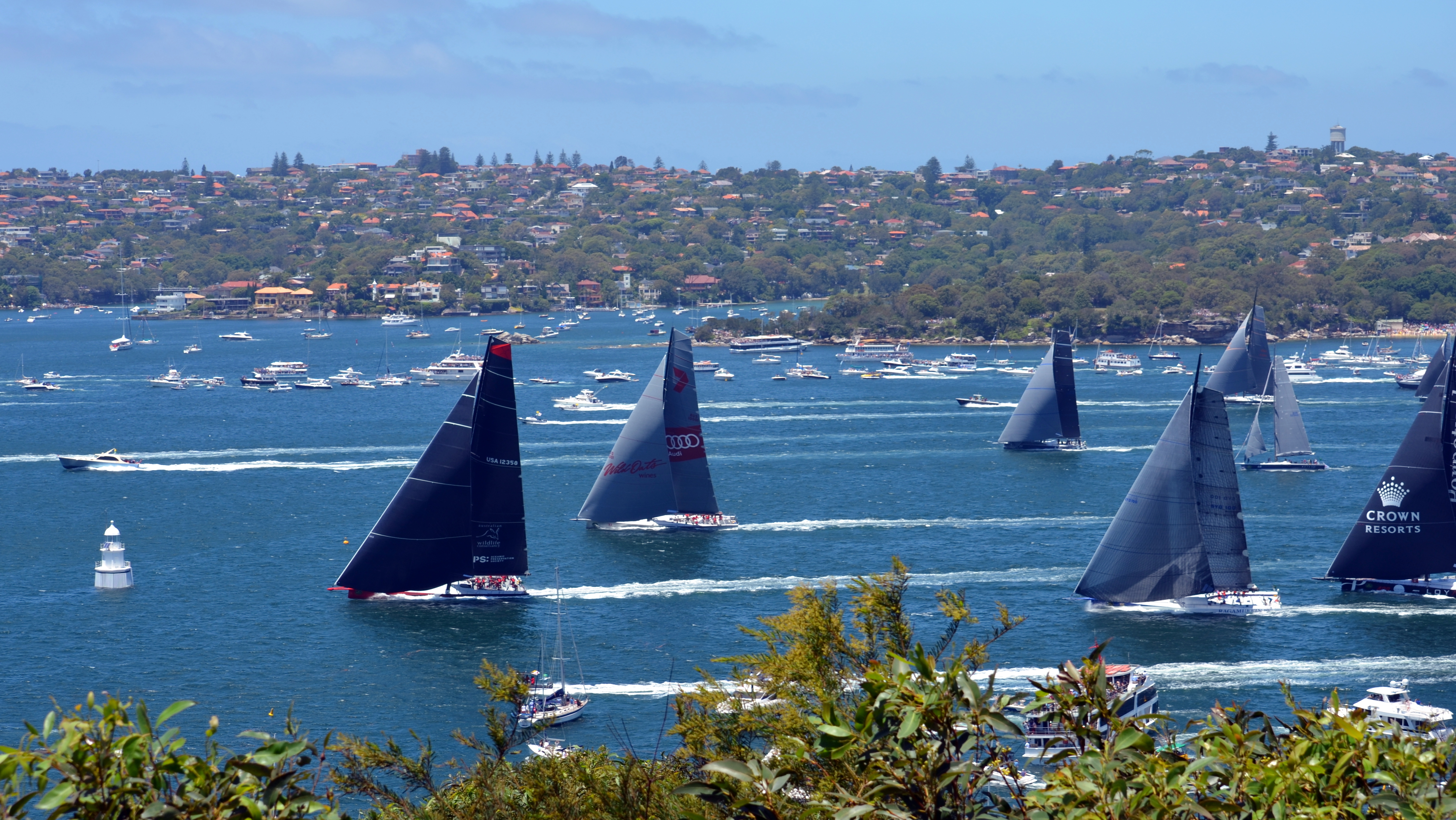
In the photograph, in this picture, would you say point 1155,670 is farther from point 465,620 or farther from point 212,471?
point 212,471

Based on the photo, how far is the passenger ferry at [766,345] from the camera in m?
132

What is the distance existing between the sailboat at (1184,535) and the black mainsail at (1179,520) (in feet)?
0.05

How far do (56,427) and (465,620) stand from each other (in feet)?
164

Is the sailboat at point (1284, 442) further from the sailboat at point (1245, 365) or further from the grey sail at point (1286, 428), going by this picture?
the sailboat at point (1245, 365)

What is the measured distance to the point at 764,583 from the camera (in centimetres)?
3831

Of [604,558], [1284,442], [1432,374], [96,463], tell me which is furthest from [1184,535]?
[1432,374]

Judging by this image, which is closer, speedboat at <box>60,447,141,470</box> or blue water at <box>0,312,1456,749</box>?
blue water at <box>0,312,1456,749</box>

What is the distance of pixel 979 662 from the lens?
1122cm

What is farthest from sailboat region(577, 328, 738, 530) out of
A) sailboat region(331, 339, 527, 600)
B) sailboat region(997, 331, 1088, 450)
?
sailboat region(997, 331, 1088, 450)

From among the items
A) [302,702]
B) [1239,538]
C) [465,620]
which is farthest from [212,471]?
[1239,538]

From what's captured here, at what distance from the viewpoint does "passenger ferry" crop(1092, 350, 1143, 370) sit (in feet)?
358

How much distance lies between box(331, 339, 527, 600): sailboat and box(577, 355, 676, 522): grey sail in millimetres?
9540

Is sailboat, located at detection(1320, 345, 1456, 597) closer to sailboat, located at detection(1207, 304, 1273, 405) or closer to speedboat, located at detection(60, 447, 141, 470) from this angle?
sailboat, located at detection(1207, 304, 1273, 405)

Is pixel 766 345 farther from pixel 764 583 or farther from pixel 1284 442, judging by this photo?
pixel 764 583
